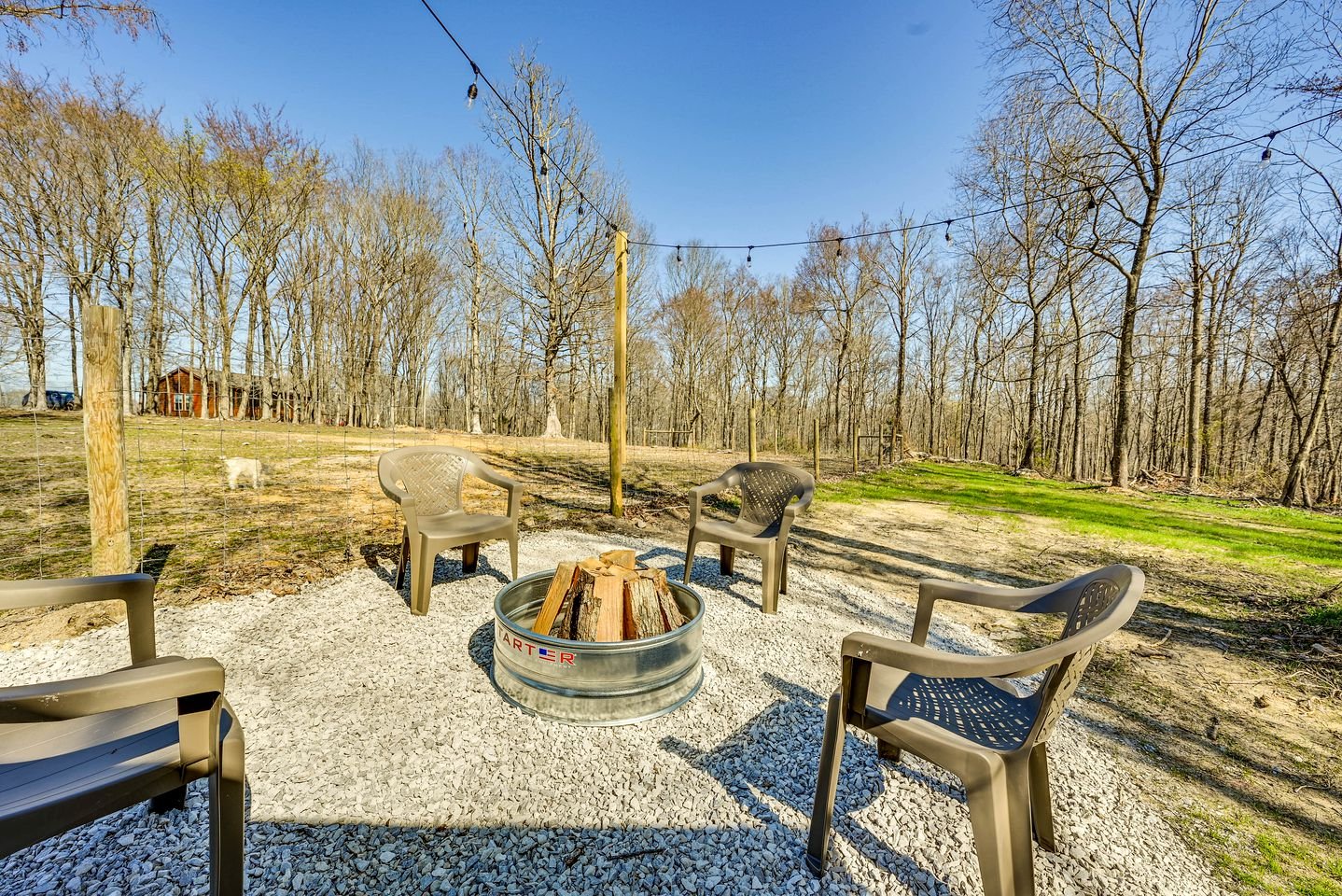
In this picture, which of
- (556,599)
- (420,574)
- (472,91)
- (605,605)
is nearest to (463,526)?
(420,574)

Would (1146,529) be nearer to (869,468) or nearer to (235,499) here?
(869,468)

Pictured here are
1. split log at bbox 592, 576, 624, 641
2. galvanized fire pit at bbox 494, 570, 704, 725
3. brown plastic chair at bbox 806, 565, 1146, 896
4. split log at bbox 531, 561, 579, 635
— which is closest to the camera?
brown plastic chair at bbox 806, 565, 1146, 896

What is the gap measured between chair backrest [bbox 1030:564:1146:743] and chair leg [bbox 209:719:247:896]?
194cm

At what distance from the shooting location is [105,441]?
110 inches

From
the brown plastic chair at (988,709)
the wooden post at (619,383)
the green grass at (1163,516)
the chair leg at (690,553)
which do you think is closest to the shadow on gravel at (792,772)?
the brown plastic chair at (988,709)

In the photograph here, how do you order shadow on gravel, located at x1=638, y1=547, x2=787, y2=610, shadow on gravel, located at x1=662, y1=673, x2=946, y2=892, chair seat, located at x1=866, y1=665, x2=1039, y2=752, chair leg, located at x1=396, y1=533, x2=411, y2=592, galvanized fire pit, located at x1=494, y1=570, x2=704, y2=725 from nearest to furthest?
chair seat, located at x1=866, y1=665, x2=1039, y2=752, shadow on gravel, located at x1=662, y1=673, x2=946, y2=892, galvanized fire pit, located at x1=494, y1=570, x2=704, y2=725, chair leg, located at x1=396, y1=533, x2=411, y2=592, shadow on gravel, located at x1=638, y1=547, x2=787, y2=610

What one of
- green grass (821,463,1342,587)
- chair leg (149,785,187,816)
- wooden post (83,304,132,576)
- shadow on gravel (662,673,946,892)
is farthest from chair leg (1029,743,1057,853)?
wooden post (83,304,132,576)

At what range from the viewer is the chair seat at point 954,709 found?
1.36 metres

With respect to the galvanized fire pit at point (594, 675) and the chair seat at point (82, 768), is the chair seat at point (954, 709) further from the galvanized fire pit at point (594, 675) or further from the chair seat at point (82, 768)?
the chair seat at point (82, 768)

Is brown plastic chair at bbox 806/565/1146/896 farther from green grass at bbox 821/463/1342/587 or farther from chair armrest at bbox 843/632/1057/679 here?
green grass at bbox 821/463/1342/587

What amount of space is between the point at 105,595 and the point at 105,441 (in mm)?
2060

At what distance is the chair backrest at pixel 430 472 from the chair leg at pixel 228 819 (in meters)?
2.37

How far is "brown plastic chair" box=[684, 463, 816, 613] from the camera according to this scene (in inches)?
129

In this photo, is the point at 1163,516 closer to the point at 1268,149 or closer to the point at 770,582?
the point at 1268,149
